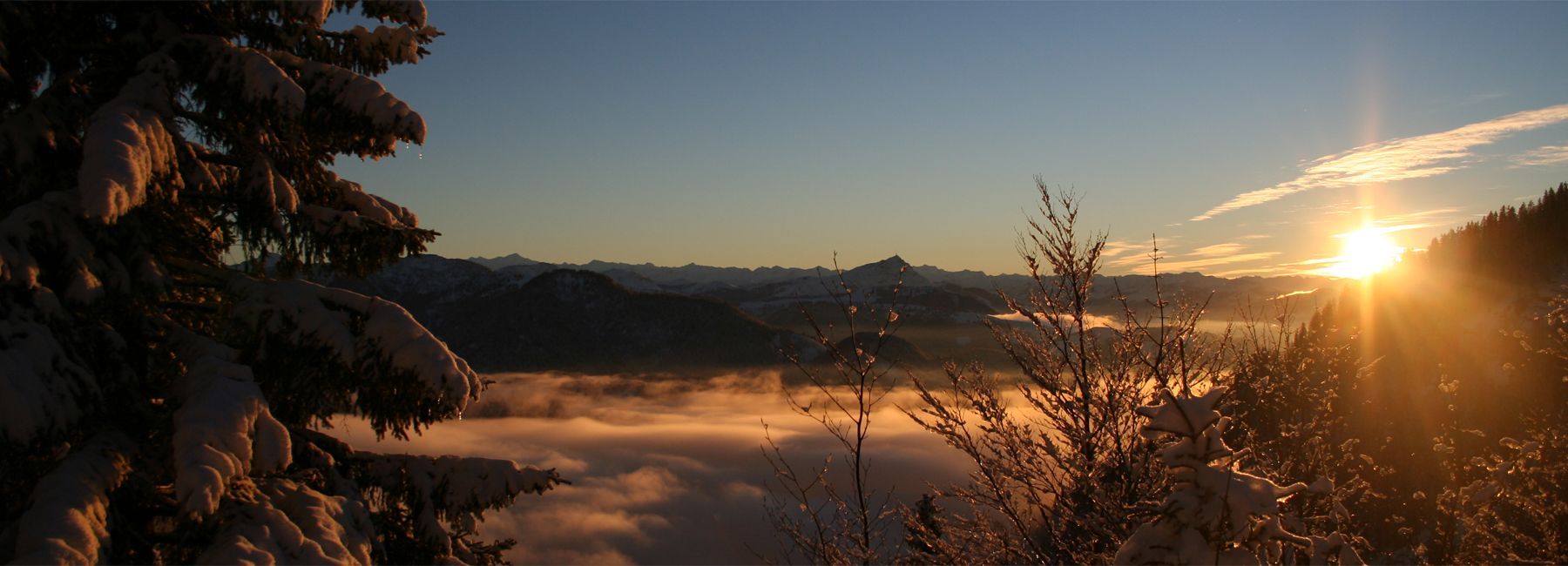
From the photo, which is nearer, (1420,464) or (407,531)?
(407,531)

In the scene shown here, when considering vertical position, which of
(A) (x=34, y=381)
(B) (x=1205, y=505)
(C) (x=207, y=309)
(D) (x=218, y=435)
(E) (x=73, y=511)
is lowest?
(E) (x=73, y=511)

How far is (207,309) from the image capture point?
5508mm

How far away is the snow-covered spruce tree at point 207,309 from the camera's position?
4020 mm

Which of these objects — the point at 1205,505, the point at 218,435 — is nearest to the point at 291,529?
the point at 218,435

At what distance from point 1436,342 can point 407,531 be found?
224 ft

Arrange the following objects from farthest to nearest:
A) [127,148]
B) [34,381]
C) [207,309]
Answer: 1. [207,309]
2. [127,148]
3. [34,381]

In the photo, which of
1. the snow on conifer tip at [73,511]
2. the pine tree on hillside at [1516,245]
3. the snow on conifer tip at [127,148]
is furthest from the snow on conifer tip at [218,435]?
the pine tree on hillside at [1516,245]

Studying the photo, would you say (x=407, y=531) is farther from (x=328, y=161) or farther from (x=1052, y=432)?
(x=1052, y=432)

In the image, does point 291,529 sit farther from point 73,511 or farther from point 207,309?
point 207,309

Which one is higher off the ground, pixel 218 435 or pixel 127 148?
pixel 127 148

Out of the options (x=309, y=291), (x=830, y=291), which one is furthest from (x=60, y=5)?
(x=830, y=291)

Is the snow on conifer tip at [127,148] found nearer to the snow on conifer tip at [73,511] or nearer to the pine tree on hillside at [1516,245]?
the snow on conifer tip at [73,511]

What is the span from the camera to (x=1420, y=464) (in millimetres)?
36594

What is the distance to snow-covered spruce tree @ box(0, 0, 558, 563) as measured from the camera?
13.2 feet
